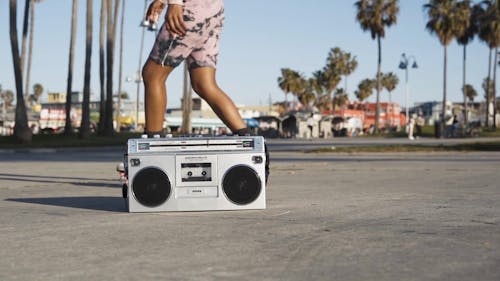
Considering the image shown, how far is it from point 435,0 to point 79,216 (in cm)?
7121

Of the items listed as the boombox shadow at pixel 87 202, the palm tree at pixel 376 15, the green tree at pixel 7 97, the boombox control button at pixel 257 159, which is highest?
the palm tree at pixel 376 15

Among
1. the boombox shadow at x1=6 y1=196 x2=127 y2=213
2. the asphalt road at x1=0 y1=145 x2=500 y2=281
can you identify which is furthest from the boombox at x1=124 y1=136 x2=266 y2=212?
the boombox shadow at x1=6 y1=196 x2=127 y2=213

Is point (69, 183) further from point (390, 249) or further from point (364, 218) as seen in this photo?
point (390, 249)

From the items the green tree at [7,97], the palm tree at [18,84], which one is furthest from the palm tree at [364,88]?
the palm tree at [18,84]

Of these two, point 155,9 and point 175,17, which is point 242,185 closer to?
point 175,17

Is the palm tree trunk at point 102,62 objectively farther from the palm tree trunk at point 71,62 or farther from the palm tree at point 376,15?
the palm tree at point 376,15

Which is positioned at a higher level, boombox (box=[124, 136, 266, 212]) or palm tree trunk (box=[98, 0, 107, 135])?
palm tree trunk (box=[98, 0, 107, 135])

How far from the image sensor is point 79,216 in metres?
6.62

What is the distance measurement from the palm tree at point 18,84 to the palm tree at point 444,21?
44.0 metres

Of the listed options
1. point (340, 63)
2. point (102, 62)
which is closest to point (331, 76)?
point (340, 63)

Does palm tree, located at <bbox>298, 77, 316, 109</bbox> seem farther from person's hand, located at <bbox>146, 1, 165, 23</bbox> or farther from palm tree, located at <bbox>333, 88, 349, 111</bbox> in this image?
person's hand, located at <bbox>146, 1, 165, 23</bbox>

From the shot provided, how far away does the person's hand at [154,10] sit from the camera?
25.3 feet

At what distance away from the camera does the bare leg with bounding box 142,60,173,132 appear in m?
7.86

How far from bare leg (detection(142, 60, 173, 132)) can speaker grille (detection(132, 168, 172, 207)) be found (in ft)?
4.48
